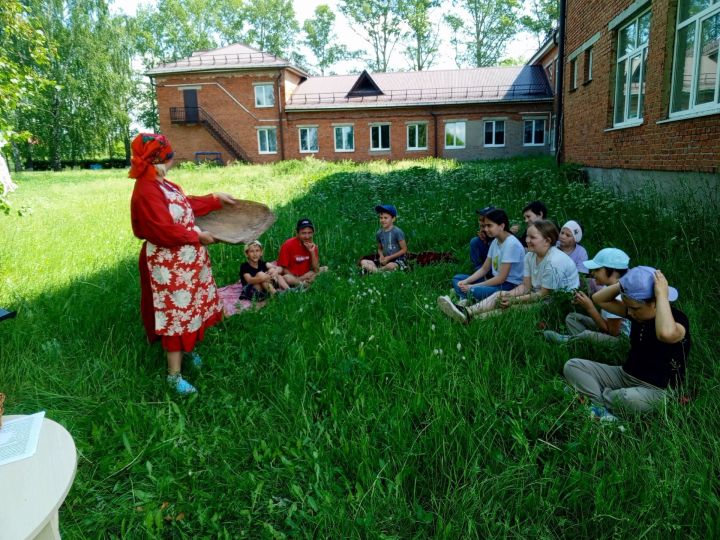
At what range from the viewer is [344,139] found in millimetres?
31297

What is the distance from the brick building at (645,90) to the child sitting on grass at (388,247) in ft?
14.4

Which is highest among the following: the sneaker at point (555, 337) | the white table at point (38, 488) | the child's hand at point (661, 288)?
the child's hand at point (661, 288)

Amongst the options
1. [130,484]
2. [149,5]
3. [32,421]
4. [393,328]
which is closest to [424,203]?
[393,328]

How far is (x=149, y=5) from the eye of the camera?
49812mm

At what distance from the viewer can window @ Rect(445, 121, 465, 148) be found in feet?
98.8

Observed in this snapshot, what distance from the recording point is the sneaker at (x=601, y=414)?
282cm

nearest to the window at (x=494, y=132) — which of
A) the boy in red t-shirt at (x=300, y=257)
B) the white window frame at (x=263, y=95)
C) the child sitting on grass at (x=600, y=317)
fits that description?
the white window frame at (x=263, y=95)

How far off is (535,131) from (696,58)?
2337cm

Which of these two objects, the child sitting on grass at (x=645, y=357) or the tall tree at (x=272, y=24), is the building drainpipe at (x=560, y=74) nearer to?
the child sitting on grass at (x=645, y=357)

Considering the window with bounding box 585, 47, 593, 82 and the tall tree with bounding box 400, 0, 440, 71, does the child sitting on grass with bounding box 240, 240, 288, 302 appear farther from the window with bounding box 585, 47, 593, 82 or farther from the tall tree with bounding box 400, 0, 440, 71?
the tall tree with bounding box 400, 0, 440, 71

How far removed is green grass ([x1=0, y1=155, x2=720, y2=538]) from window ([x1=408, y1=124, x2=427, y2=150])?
25.8 meters

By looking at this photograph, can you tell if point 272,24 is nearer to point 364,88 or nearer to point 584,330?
point 364,88

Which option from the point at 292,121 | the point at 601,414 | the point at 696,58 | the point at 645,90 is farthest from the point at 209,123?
the point at 601,414

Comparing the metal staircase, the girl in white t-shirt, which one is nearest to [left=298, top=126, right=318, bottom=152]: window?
the metal staircase
